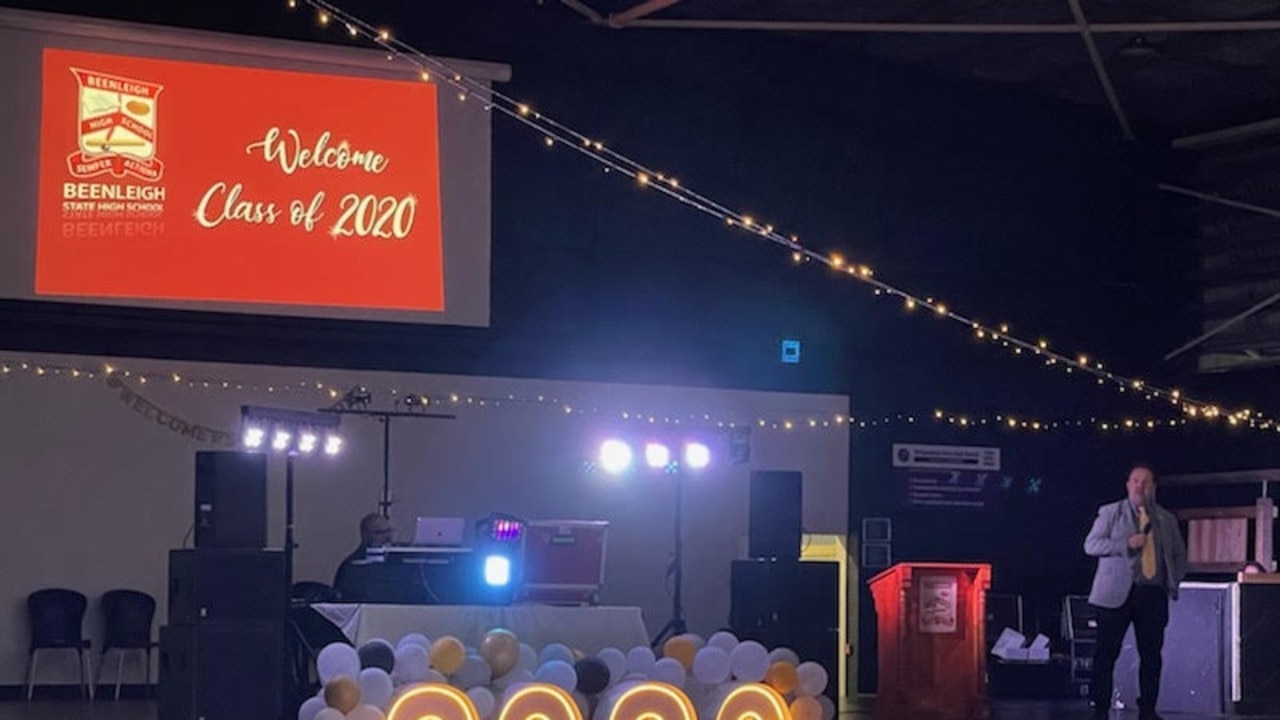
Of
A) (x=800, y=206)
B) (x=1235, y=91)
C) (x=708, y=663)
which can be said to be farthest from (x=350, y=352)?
(x=1235, y=91)

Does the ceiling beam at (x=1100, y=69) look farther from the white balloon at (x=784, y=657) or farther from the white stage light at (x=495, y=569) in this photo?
the white stage light at (x=495, y=569)

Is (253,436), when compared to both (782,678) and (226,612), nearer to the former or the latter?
(226,612)

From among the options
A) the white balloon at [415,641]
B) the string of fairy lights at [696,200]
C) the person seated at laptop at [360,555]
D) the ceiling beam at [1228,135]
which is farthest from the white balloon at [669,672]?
the ceiling beam at [1228,135]

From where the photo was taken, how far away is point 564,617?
9.41 meters

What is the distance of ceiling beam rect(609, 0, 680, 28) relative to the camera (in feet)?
43.2

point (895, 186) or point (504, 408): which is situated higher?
point (895, 186)

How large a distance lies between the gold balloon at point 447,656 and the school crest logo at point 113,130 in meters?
5.39

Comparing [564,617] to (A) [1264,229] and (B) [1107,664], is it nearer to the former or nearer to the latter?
(B) [1107,664]

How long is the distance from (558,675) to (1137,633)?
137 inches

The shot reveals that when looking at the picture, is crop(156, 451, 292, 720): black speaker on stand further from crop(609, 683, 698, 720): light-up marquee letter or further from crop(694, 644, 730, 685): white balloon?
crop(694, 644, 730, 685): white balloon

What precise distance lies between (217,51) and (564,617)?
17.6ft

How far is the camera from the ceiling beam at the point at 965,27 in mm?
12781

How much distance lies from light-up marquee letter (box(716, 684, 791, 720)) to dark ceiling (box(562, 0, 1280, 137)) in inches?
222

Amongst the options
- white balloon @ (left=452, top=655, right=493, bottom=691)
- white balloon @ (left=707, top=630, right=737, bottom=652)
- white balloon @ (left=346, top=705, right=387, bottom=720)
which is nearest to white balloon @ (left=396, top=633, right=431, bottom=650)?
white balloon @ (left=452, top=655, right=493, bottom=691)
